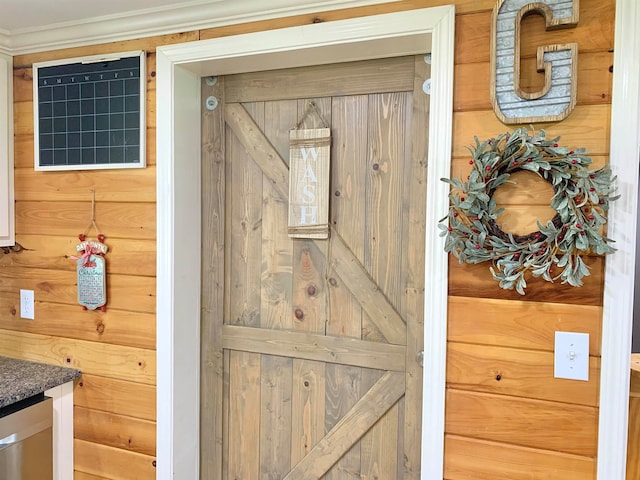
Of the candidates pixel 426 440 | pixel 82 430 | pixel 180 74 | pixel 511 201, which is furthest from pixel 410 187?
pixel 82 430

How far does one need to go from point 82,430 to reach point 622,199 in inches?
80.1

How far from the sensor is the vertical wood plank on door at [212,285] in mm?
1790

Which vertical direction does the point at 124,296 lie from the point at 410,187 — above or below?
below

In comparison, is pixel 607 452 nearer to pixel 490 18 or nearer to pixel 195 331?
pixel 490 18

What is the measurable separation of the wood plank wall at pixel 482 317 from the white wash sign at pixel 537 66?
0.12ft

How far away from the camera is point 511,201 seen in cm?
129

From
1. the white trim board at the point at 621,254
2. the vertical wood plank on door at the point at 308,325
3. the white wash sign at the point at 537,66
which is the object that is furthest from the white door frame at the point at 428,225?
the vertical wood plank on door at the point at 308,325

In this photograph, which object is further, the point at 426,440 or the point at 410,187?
the point at 410,187

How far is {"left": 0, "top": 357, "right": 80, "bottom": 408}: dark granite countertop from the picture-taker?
1612 mm

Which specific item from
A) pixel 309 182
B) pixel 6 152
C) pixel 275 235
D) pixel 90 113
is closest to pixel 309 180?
pixel 309 182

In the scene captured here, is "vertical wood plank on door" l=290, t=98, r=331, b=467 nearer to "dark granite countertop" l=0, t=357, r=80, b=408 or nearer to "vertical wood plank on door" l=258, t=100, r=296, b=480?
"vertical wood plank on door" l=258, t=100, r=296, b=480

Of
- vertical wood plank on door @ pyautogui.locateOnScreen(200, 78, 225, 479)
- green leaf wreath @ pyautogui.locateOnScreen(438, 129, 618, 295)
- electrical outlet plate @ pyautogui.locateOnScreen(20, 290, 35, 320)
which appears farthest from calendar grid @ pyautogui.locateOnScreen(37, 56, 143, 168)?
green leaf wreath @ pyautogui.locateOnScreen(438, 129, 618, 295)

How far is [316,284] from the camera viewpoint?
170cm

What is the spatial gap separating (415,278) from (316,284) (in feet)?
1.17
